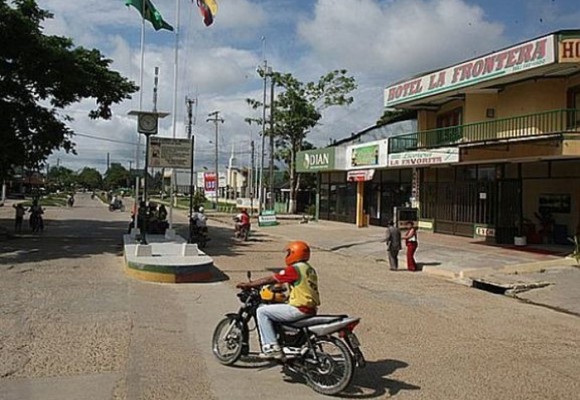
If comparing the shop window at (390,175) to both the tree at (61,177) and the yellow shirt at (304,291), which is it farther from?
the tree at (61,177)

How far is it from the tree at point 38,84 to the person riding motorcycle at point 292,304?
1709 centimetres

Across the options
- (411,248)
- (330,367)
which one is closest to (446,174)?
(411,248)

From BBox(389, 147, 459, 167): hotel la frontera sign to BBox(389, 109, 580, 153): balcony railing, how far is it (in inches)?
12.1

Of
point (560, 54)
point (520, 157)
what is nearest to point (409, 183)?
point (520, 157)

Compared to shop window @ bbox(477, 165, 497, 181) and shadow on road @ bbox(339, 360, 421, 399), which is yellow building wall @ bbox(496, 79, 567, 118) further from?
shadow on road @ bbox(339, 360, 421, 399)

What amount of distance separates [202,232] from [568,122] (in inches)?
505

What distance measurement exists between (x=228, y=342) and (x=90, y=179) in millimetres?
189578

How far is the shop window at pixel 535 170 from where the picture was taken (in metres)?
23.7

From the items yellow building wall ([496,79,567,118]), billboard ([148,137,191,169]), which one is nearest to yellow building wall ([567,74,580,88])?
yellow building wall ([496,79,567,118])

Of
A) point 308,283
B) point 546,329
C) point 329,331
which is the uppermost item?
point 308,283

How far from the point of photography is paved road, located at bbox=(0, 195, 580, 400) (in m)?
6.66

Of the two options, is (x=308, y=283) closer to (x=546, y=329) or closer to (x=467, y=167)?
(x=546, y=329)

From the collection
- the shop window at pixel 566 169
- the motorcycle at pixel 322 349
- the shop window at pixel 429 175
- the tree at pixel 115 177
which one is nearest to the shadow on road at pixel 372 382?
the motorcycle at pixel 322 349

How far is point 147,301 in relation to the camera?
1173cm
